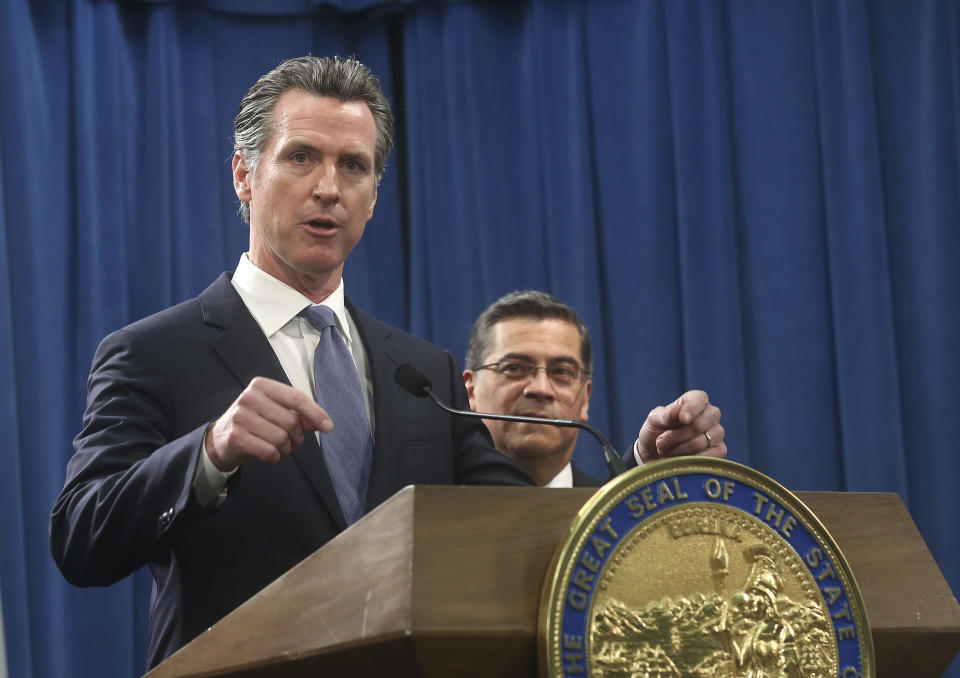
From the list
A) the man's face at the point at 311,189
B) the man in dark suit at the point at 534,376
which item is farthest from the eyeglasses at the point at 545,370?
the man's face at the point at 311,189

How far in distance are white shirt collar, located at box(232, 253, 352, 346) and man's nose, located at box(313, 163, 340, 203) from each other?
0.49ft

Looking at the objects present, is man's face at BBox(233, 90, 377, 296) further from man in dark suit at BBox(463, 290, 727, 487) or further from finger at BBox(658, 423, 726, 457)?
man in dark suit at BBox(463, 290, 727, 487)

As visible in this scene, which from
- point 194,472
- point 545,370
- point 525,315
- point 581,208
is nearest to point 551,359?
point 545,370

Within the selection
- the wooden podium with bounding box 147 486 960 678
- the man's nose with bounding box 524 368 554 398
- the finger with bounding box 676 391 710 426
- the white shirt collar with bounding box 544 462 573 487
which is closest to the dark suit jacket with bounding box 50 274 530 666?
the wooden podium with bounding box 147 486 960 678

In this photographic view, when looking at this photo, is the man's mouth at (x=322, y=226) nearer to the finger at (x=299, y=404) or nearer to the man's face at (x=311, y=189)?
the man's face at (x=311, y=189)

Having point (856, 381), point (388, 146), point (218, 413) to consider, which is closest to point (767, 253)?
point (856, 381)

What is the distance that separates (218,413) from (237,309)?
205 mm

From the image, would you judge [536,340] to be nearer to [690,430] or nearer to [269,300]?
[269,300]

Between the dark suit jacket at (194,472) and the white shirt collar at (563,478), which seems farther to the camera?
the white shirt collar at (563,478)

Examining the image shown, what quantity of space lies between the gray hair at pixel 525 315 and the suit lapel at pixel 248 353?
4.89 feet

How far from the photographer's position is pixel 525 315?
3182 millimetres

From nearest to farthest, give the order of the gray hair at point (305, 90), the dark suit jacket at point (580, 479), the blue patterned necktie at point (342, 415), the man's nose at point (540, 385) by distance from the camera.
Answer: the blue patterned necktie at point (342, 415) < the gray hair at point (305, 90) < the man's nose at point (540, 385) < the dark suit jacket at point (580, 479)

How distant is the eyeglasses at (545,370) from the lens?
10.1 ft

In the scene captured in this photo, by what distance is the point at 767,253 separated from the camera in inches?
136
